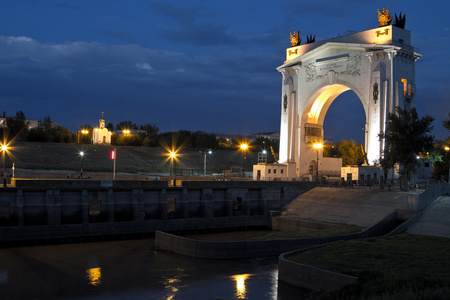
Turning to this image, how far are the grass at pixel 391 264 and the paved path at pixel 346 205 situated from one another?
7824 millimetres

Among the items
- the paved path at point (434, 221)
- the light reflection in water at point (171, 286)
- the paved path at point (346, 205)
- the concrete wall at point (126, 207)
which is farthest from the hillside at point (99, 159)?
the light reflection in water at point (171, 286)

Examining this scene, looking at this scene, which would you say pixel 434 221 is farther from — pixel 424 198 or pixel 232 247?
pixel 232 247

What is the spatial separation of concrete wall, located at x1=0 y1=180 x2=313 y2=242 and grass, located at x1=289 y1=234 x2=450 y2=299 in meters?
15.6

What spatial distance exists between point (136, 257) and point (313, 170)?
127ft

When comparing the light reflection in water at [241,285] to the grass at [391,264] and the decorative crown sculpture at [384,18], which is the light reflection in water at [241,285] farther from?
the decorative crown sculpture at [384,18]

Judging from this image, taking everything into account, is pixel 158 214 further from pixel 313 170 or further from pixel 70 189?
pixel 313 170

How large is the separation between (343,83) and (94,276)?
40.9m

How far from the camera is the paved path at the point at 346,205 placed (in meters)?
37.7

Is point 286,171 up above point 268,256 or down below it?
above

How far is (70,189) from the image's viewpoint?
3528 centimetres

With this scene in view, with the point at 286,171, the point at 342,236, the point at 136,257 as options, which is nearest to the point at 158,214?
the point at 136,257

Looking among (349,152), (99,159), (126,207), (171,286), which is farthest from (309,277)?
(349,152)

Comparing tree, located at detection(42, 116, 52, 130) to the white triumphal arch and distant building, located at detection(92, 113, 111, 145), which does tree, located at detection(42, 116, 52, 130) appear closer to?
distant building, located at detection(92, 113, 111, 145)

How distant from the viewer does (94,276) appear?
24.3 metres
